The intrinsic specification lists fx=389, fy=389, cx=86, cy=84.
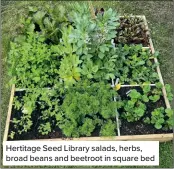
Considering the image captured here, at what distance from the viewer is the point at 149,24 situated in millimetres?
5328

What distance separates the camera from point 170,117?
399 centimetres

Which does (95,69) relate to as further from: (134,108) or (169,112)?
(169,112)

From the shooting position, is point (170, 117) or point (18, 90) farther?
point (18, 90)

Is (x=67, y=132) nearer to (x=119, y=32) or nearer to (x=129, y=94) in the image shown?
(x=129, y=94)

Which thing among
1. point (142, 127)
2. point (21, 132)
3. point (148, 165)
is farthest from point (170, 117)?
point (21, 132)

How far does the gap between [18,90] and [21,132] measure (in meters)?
0.54

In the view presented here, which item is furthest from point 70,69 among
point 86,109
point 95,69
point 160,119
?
point 160,119

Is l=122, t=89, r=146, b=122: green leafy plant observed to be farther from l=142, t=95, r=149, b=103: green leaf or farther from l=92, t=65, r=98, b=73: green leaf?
l=92, t=65, r=98, b=73: green leaf

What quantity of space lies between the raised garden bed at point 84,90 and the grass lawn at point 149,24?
9.7 inches

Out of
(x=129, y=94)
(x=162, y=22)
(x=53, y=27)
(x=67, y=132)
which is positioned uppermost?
(x=162, y=22)

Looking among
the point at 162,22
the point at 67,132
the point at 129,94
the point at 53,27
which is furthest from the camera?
the point at 162,22
